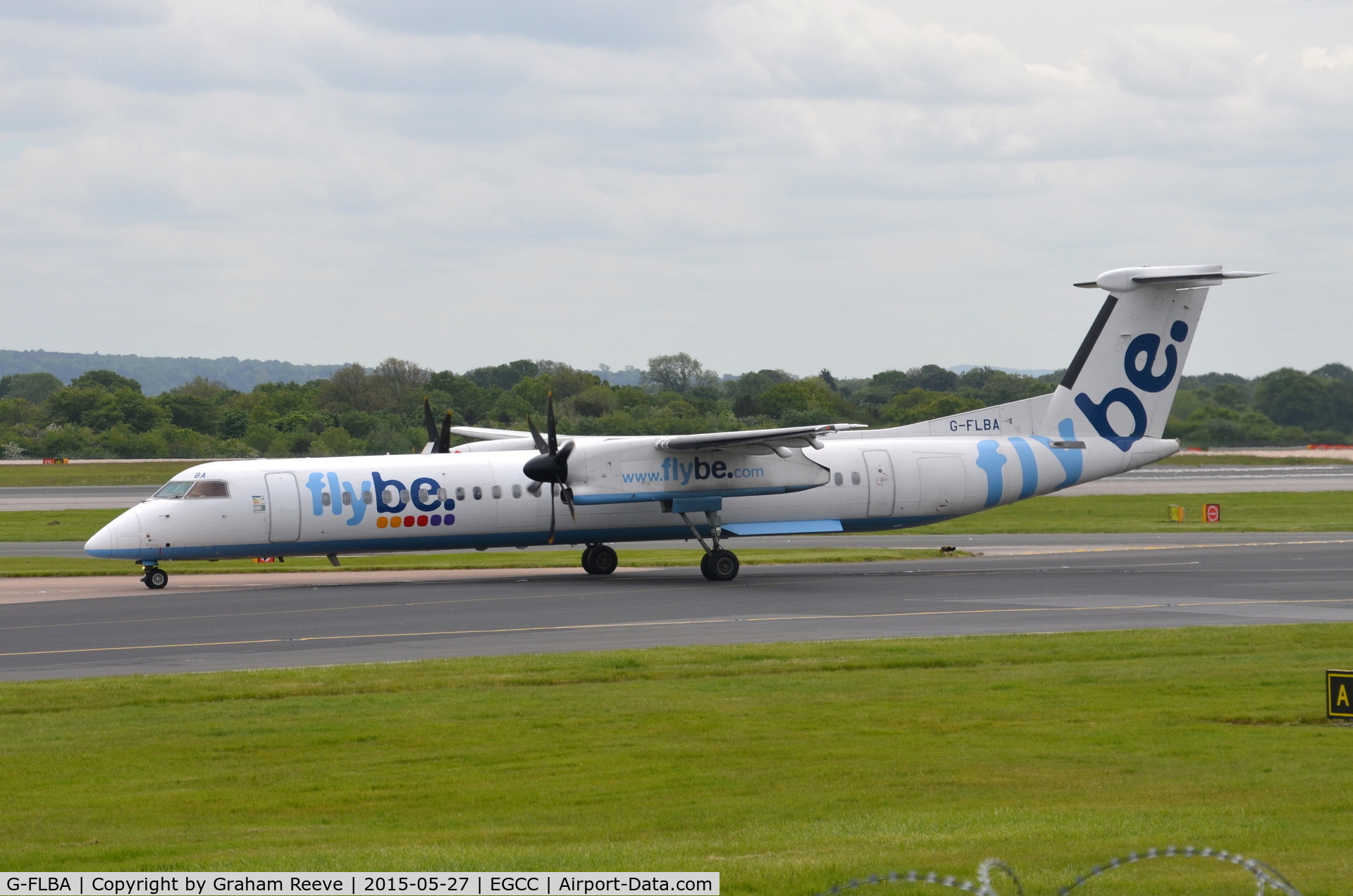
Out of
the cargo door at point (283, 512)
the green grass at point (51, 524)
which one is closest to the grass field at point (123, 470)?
the green grass at point (51, 524)

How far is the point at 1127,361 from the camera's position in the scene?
3353 centimetres

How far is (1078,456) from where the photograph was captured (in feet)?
108

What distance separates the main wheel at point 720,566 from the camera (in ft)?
98.1

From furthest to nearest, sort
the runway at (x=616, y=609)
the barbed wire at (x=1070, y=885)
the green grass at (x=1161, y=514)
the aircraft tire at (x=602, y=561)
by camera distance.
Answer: the green grass at (x=1161, y=514) < the aircraft tire at (x=602, y=561) < the runway at (x=616, y=609) < the barbed wire at (x=1070, y=885)

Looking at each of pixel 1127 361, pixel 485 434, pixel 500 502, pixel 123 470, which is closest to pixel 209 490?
pixel 500 502

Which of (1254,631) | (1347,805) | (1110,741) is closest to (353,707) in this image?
(1110,741)

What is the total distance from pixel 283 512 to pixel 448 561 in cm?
898

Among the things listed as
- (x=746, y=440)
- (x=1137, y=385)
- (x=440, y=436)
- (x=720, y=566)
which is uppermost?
(x=1137, y=385)

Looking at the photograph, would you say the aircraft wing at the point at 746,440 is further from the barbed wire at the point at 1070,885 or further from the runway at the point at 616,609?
the barbed wire at the point at 1070,885

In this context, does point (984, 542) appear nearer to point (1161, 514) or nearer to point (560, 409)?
point (1161, 514)

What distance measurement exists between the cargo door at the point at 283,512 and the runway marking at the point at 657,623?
7576 mm

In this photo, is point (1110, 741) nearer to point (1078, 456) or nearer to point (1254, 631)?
point (1254, 631)

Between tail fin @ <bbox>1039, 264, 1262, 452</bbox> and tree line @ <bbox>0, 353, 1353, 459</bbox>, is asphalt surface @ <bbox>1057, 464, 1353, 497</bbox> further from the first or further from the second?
tail fin @ <bbox>1039, 264, 1262, 452</bbox>

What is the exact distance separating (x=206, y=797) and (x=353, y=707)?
4.21 meters
